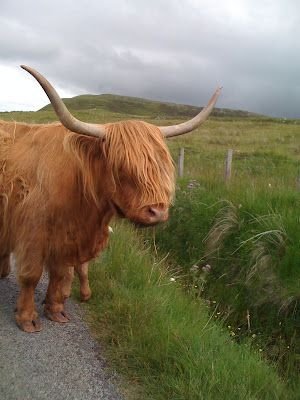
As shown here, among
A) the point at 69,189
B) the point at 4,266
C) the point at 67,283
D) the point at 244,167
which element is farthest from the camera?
the point at 244,167

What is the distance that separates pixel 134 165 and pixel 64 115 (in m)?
0.60

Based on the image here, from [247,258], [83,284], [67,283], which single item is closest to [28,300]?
[67,283]

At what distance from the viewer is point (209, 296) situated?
247 inches

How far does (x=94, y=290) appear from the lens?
514cm

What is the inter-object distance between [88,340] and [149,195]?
1.33 metres

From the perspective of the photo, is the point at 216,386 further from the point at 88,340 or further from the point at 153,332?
the point at 88,340

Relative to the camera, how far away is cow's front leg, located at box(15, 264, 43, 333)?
4328 mm

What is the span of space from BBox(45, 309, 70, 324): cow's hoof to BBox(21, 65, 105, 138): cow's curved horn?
167cm

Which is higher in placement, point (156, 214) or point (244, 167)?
point (156, 214)

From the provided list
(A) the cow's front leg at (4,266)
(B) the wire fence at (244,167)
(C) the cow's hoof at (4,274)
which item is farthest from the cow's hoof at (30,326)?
(B) the wire fence at (244,167)

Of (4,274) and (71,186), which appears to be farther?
(4,274)

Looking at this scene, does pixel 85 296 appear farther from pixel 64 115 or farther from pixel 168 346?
pixel 64 115

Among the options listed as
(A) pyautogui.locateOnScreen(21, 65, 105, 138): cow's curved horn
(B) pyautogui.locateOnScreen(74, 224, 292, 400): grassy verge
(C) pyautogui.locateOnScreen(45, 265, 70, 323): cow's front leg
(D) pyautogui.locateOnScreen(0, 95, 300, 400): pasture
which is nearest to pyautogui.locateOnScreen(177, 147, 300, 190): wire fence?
(D) pyautogui.locateOnScreen(0, 95, 300, 400): pasture

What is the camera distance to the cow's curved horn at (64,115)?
3480mm
